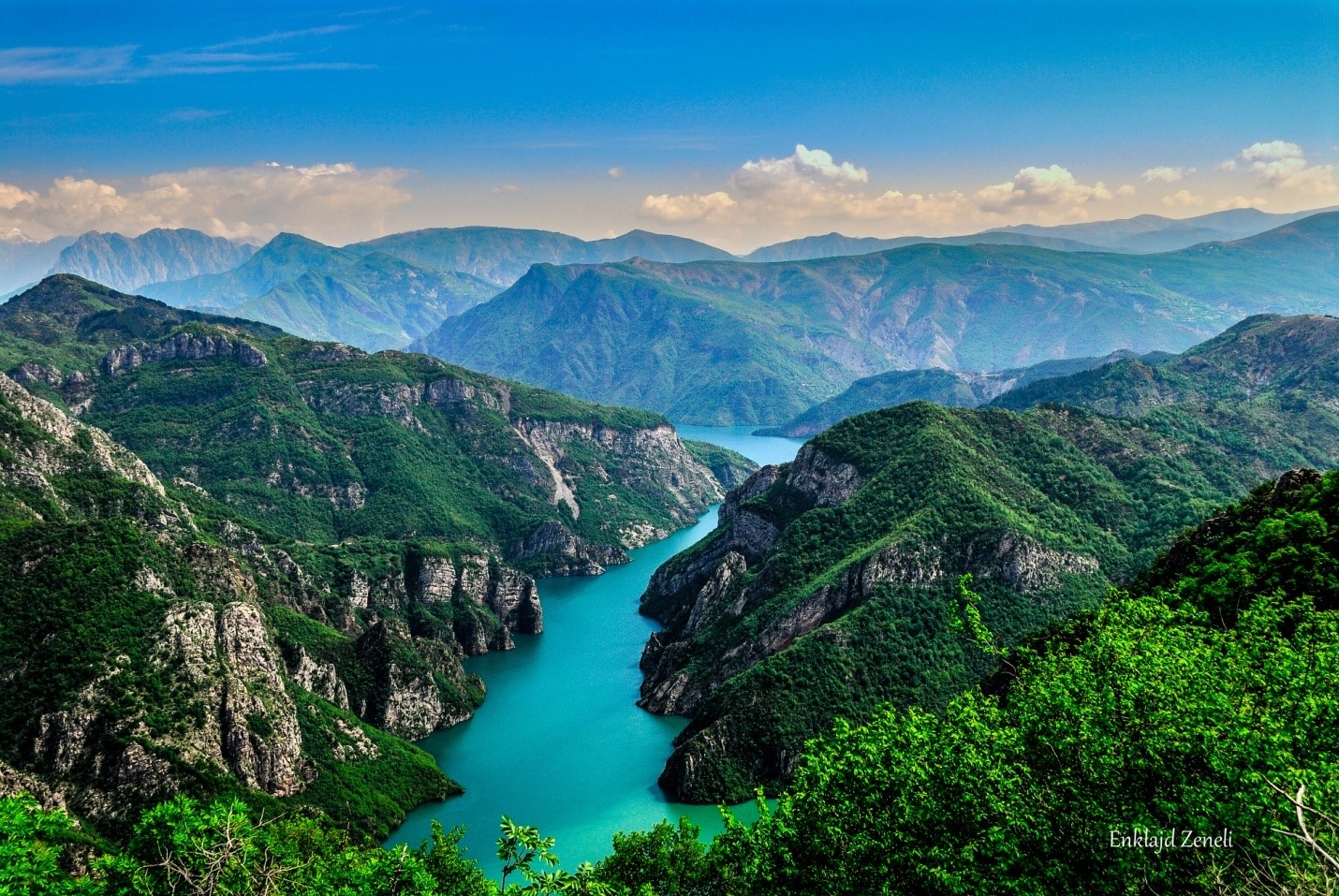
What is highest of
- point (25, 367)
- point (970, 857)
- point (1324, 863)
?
point (25, 367)

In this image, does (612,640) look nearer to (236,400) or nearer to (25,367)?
(236,400)

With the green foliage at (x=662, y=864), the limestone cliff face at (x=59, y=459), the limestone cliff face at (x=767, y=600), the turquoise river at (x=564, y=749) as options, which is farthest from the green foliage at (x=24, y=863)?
the limestone cliff face at (x=59, y=459)

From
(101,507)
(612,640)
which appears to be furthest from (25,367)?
(612,640)

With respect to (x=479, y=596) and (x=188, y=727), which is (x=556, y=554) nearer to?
(x=479, y=596)

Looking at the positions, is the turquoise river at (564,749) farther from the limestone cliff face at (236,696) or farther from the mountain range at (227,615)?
the limestone cliff face at (236,696)

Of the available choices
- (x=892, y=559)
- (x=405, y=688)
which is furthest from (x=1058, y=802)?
(x=405, y=688)

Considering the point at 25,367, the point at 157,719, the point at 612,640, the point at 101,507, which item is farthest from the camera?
the point at 25,367
